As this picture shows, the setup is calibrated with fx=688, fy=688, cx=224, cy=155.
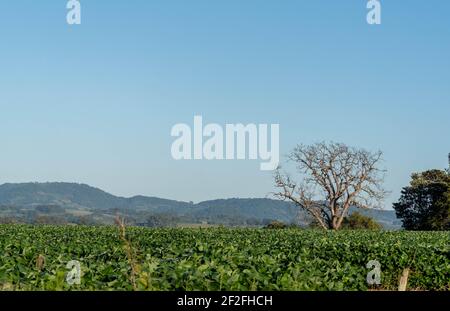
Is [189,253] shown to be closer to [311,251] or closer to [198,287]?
[198,287]

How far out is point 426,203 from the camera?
270 ft

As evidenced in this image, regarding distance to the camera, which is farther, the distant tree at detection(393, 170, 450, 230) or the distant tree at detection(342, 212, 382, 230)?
the distant tree at detection(342, 212, 382, 230)

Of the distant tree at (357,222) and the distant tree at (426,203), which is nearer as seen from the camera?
the distant tree at (426,203)

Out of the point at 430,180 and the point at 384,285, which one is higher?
the point at 430,180

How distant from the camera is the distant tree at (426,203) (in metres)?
77.3

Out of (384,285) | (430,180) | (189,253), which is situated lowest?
(384,285)

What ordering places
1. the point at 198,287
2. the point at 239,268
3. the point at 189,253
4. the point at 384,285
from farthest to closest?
the point at 384,285 < the point at 189,253 < the point at 239,268 < the point at 198,287

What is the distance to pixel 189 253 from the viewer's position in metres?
14.4

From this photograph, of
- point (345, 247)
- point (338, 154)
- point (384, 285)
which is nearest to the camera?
point (384, 285)

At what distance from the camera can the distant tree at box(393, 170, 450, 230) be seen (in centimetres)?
7731
